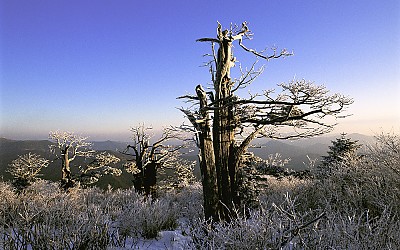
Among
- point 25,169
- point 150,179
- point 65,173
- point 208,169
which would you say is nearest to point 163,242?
point 208,169

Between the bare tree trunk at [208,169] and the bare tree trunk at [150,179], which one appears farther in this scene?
the bare tree trunk at [150,179]

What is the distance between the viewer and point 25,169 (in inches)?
949

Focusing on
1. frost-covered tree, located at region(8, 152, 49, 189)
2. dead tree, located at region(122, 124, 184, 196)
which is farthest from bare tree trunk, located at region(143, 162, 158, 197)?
frost-covered tree, located at region(8, 152, 49, 189)

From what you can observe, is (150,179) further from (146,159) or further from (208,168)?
(208,168)

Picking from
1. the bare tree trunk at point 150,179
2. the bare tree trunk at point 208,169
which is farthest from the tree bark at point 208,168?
the bare tree trunk at point 150,179

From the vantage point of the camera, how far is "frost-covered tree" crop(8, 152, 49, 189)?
23386mm

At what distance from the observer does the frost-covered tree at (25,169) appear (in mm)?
23386

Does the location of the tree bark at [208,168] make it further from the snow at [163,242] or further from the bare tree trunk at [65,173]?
the bare tree trunk at [65,173]

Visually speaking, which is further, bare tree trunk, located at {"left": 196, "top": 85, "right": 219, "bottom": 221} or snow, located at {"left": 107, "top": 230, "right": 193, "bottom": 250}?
bare tree trunk, located at {"left": 196, "top": 85, "right": 219, "bottom": 221}

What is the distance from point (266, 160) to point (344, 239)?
14.8 meters

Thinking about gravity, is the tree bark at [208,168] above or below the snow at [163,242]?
above

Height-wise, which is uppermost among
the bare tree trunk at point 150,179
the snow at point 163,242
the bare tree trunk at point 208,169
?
the bare tree trunk at point 208,169

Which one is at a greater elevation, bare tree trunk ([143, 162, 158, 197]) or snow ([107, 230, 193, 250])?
snow ([107, 230, 193, 250])

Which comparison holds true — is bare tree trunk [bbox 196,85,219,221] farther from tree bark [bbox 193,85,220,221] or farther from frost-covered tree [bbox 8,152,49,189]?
frost-covered tree [bbox 8,152,49,189]
